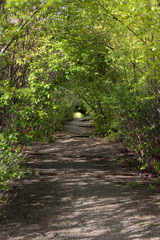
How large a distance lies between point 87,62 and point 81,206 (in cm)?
543

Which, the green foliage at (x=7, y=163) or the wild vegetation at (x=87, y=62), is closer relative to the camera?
the green foliage at (x=7, y=163)

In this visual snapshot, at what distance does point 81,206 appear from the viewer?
734 centimetres

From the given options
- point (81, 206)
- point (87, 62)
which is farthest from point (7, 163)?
point (87, 62)

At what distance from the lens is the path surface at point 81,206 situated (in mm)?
5785

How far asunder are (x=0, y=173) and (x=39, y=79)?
11.0ft

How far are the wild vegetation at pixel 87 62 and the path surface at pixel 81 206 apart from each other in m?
1.03

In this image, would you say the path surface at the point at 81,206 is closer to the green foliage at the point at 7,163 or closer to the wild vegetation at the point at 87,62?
the wild vegetation at the point at 87,62

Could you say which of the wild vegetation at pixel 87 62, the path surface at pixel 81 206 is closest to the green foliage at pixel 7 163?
the wild vegetation at pixel 87 62

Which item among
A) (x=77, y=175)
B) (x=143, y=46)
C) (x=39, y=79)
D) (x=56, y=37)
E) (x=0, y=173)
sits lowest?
(x=77, y=175)

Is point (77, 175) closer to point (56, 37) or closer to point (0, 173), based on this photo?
point (56, 37)

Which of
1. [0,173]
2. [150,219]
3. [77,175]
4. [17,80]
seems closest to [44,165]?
[77,175]

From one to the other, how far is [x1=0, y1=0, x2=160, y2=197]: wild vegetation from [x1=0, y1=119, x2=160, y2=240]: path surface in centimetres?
103

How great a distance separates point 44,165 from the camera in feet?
39.1

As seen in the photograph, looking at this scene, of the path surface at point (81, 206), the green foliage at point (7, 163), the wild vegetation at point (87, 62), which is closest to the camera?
the green foliage at point (7, 163)
